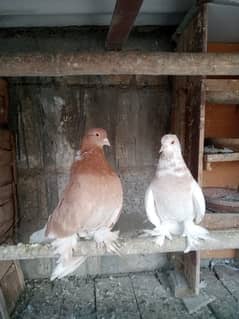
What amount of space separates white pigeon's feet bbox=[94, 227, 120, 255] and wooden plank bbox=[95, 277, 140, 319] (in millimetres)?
545

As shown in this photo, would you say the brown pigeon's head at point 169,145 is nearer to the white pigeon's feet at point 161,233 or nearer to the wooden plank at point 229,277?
the white pigeon's feet at point 161,233

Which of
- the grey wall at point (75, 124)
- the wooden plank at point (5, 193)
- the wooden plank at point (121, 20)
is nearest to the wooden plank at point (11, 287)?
the grey wall at point (75, 124)

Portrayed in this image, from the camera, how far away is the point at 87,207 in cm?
107

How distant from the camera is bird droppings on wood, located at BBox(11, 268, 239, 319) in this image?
4.91 feet

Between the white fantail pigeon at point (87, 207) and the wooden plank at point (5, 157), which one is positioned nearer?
the white fantail pigeon at point (87, 207)

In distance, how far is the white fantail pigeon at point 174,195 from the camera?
3.70ft

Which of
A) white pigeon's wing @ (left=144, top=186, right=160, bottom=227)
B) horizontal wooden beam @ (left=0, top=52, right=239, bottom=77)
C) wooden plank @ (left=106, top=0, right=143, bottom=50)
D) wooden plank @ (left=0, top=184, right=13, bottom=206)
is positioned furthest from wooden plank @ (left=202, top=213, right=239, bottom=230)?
wooden plank @ (left=0, top=184, right=13, bottom=206)

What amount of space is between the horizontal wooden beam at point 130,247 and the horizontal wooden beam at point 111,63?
0.53 metres

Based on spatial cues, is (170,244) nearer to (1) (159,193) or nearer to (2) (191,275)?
(1) (159,193)

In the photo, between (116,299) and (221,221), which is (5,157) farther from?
(221,221)

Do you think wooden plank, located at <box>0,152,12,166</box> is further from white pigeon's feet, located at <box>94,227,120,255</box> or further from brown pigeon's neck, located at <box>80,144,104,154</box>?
white pigeon's feet, located at <box>94,227,120,255</box>

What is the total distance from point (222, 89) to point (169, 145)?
0.45 m

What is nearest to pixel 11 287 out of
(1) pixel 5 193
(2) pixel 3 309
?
(2) pixel 3 309

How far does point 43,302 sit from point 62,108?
38.0 inches
